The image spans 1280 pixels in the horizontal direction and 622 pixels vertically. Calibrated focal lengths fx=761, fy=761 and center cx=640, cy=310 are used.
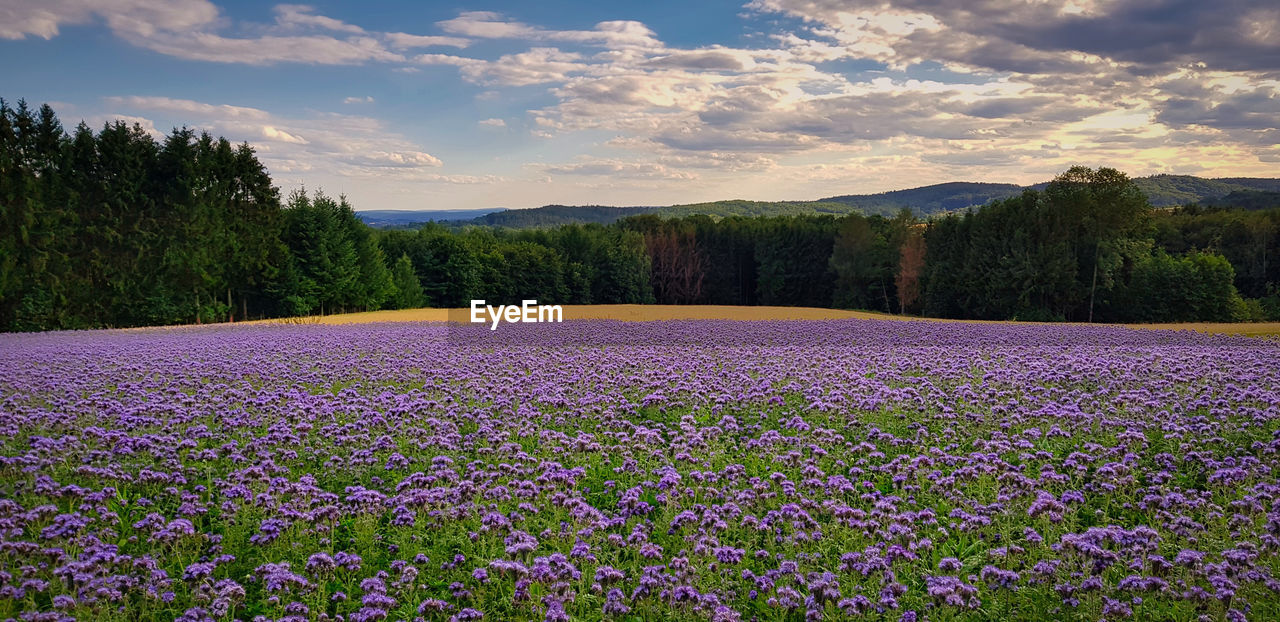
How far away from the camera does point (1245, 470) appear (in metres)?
7.35

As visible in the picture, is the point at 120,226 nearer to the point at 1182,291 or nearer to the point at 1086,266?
the point at 1086,266

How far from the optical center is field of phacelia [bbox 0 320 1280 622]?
536 centimetres

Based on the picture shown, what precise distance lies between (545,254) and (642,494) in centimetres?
7308

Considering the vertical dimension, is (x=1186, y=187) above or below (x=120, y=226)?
above

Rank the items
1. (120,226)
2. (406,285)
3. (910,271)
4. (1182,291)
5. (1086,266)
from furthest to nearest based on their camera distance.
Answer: (910,271), (406,285), (1086,266), (1182,291), (120,226)

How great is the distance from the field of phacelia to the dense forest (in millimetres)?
32221

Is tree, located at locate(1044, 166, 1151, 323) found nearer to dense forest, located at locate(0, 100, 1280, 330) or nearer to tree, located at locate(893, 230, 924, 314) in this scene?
dense forest, located at locate(0, 100, 1280, 330)

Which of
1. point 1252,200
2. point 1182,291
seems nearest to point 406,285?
point 1182,291

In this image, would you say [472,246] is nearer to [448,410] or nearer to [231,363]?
[231,363]

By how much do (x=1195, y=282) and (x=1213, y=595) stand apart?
62198 mm

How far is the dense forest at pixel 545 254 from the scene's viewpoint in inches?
1550

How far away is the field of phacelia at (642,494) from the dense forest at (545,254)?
106ft

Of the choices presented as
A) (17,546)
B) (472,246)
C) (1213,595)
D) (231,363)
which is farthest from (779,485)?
(472,246)

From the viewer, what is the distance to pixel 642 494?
23.8 feet
